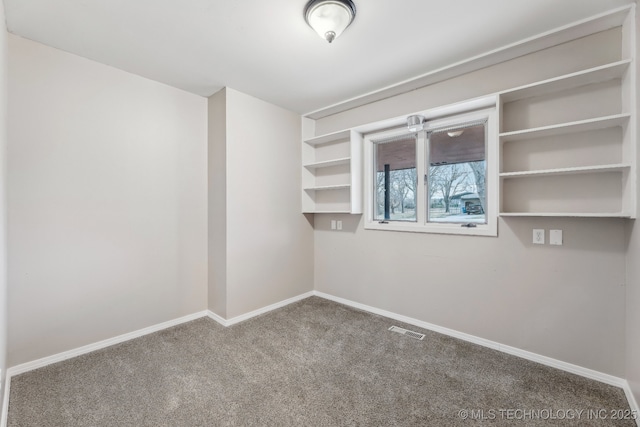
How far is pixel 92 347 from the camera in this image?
2.46 meters

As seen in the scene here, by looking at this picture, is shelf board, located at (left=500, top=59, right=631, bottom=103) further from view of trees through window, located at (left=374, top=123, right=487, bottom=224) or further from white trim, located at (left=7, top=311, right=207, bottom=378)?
white trim, located at (left=7, top=311, right=207, bottom=378)

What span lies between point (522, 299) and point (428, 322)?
0.90m

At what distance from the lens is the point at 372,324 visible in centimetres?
302

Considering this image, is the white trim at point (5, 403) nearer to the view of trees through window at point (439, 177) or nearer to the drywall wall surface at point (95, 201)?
the drywall wall surface at point (95, 201)

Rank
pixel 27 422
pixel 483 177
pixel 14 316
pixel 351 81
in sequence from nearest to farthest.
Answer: pixel 27 422 → pixel 14 316 → pixel 483 177 → pixel 351 81

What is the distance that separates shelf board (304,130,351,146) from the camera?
3408 mm

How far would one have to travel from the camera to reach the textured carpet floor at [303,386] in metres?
1.71

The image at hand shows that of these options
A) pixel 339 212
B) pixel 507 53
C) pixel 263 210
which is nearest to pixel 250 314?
pixel 263 210

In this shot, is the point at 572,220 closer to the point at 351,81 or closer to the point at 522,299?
the point at 522,299

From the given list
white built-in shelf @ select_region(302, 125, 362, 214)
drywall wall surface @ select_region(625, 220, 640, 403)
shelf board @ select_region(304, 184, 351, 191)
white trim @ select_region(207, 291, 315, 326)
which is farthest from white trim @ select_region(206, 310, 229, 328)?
drywall wall surface @ select_region(625, 220, 640, 403)

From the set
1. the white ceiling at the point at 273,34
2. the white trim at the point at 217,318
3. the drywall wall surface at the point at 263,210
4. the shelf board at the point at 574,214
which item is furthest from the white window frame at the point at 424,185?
the white trim at the point at 217,318

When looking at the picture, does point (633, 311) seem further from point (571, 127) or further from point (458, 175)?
point (458, 175)

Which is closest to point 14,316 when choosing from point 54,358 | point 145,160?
point 54,358

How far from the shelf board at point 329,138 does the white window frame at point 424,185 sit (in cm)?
26
